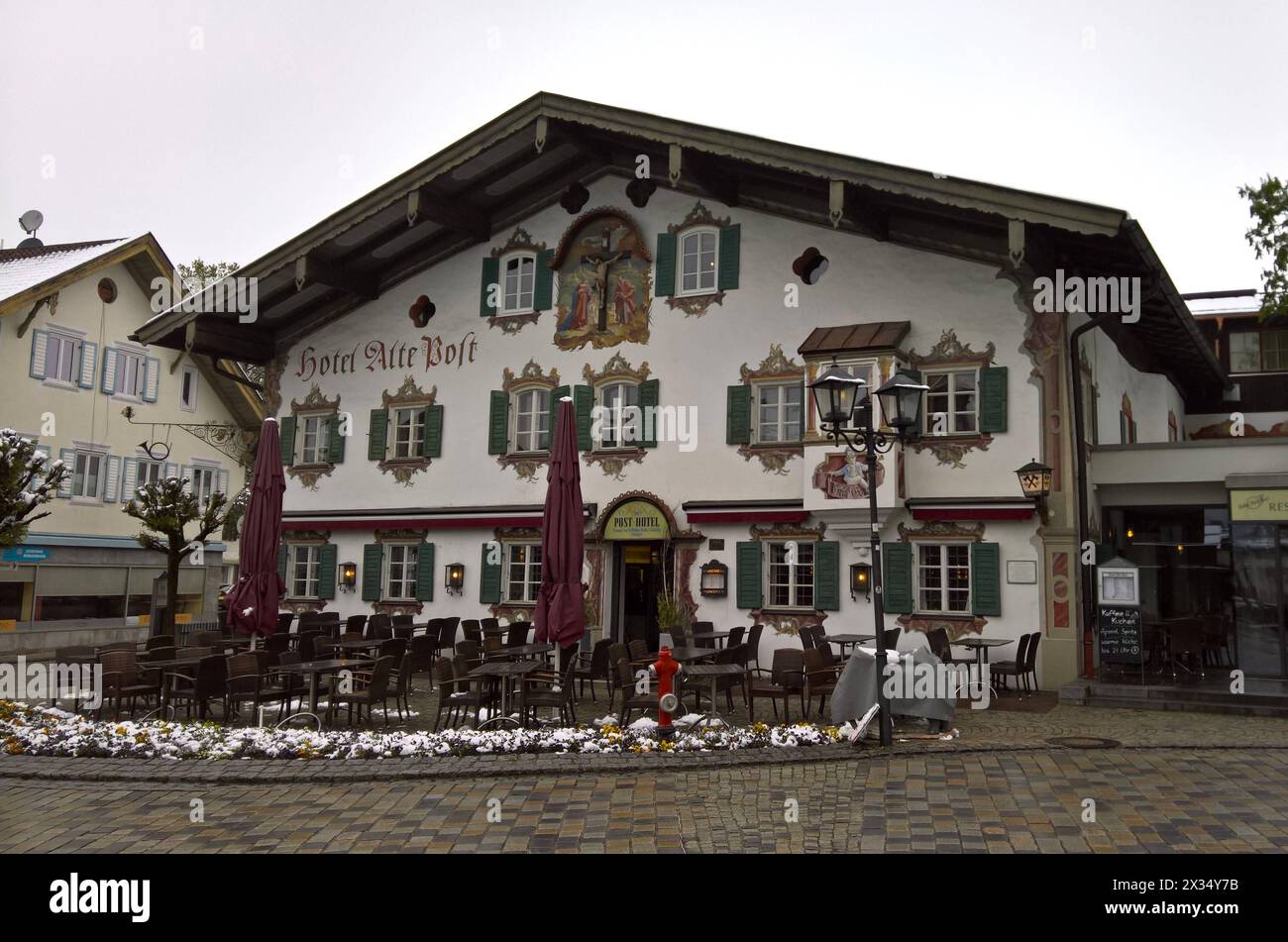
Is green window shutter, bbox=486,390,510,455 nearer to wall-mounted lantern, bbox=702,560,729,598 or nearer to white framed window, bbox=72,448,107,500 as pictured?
wall-mounted lantern, bbox=702,560,729,598

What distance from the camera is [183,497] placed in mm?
20594

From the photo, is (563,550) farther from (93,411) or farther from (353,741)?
(93,411)

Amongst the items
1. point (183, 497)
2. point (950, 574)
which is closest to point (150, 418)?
point (183, 497)

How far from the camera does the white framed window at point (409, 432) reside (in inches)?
798

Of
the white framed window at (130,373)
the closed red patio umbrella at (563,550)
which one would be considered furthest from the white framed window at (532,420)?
the white framed window at (130,373)

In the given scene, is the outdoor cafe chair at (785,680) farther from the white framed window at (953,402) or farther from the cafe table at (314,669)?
the white framed window at (953,402)

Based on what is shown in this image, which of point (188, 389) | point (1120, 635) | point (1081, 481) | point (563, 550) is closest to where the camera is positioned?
point (563, 550)

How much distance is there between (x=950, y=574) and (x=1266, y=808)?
8218mm

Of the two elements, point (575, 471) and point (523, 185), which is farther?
point (523, 185)

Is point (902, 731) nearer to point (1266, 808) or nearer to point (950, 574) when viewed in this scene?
point (1266, 808)

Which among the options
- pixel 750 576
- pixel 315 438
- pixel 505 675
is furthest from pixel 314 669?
pixel 315 438

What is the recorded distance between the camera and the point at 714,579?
16969 mm

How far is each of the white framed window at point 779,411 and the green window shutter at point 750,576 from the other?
1.78 metres

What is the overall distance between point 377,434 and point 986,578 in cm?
1195
